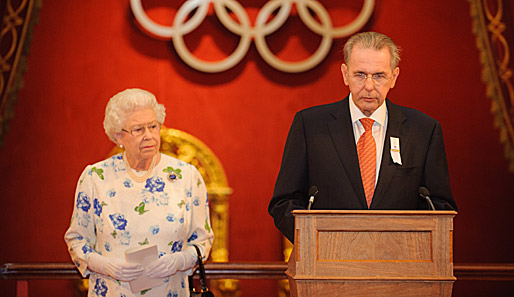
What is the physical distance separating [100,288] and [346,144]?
1266 millimetres

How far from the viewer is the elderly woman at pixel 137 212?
8.52ft

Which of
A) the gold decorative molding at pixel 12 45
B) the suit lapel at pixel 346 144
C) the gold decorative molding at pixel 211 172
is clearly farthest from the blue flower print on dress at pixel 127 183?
the gold decorative molding at pixel 12 45

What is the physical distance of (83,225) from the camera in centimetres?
267

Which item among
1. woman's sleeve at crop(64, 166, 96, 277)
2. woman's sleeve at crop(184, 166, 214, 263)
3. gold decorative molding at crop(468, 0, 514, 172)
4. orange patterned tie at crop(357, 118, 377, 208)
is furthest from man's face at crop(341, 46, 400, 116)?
gold decorative molding at crop(468, 0, 514, 172)

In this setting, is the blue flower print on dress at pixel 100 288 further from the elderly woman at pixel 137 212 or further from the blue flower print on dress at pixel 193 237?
the blue flower print on dress at pixel 193 237

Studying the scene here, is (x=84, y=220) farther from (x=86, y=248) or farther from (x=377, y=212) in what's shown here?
(x=377, y=212)

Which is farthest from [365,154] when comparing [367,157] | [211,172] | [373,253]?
[211,172]

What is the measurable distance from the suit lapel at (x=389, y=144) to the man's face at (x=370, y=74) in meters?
0.10

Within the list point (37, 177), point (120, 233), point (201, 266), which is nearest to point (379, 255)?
point (201, 266)

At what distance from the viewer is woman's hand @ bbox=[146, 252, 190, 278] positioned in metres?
2.54

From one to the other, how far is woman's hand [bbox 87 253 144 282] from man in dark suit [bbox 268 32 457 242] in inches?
27.6

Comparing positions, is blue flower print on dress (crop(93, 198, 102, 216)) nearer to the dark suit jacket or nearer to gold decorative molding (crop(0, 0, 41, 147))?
the dark suit jacket

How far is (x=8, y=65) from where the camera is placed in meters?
4.34

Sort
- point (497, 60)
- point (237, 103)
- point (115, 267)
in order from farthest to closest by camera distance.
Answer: point (237, 103), point (497, 60), point (115, 267)
